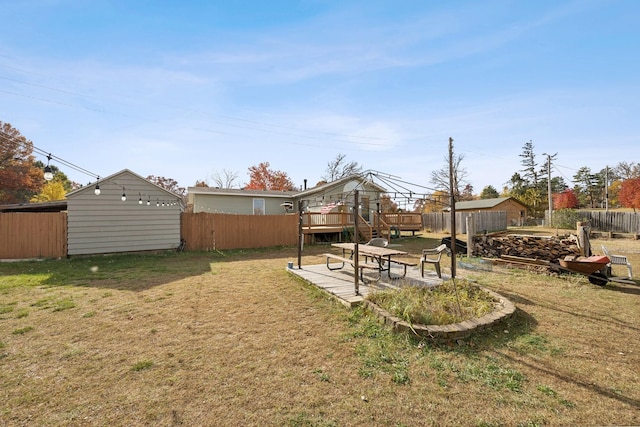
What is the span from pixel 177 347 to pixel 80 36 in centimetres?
1016

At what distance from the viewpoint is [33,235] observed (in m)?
11.0

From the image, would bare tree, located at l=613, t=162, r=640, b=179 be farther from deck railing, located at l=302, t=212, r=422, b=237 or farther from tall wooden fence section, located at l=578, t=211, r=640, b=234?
deck railing, located at l=302, t=212, r=422, b=237

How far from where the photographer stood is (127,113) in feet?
45.2

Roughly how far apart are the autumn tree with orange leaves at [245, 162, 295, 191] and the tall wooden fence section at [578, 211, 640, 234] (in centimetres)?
3130

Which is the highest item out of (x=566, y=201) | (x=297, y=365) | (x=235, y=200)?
(x=566, y=201)

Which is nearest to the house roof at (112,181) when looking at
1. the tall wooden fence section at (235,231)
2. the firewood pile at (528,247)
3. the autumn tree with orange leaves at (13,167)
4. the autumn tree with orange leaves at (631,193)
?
the tall wooden fence section at (235,231)

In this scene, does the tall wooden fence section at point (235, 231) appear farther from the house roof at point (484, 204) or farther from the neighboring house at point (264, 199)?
the house roof at point (484, 204)

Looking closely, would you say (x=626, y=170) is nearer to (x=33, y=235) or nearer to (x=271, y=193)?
(x=271, y=193)

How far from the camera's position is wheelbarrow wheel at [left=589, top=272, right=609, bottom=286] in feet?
22.6

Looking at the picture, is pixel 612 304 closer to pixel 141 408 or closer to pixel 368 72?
pixel 141 408

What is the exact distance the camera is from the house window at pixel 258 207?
68.6 ft

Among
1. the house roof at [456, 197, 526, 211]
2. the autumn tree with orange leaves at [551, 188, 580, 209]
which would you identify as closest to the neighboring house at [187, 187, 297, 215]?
the house roof at [456, 197, 526, 211]

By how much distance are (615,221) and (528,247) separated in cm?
1818

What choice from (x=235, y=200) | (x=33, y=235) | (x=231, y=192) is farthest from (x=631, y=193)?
(x=33, y=235)
